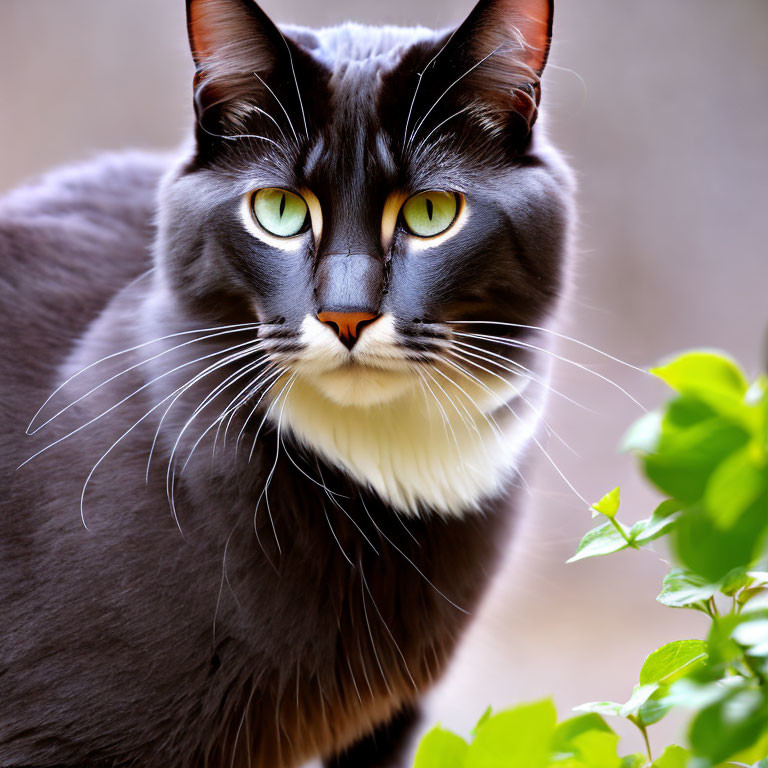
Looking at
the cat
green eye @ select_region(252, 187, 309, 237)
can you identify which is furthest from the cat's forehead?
green eye @ select_region(252, 187, 309, 237)

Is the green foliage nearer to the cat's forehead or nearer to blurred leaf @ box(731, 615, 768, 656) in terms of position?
blurred leaf @ box(731, 615, 768, 656)

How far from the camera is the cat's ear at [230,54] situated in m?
0.95

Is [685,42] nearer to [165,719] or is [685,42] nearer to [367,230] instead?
[367,230]

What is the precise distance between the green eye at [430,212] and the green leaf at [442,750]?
2.00 ft

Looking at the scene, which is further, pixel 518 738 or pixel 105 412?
pixel 105 412

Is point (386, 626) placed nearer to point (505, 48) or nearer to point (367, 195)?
point (367, 195)

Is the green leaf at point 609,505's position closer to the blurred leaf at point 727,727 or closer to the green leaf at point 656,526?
the green leaf at point 656,526

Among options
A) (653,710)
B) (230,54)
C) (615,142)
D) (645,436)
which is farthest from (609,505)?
(615,142)

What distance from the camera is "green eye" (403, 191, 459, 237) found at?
3.16ft

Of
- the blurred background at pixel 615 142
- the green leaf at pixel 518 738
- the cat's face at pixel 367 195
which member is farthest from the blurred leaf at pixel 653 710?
the blurred background at pixel 615 142

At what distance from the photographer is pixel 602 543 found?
0.59m

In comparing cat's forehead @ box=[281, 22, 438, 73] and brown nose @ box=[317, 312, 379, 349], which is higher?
cat's forehead @ box=[281, 22, 438, 73]

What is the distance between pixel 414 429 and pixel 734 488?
0.75m

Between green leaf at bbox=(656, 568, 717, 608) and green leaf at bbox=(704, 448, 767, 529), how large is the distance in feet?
0.58
